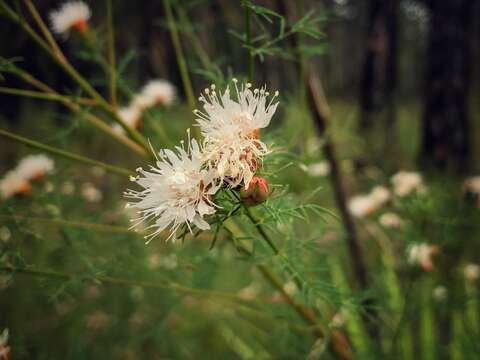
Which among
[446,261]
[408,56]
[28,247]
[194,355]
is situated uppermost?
[408,56]

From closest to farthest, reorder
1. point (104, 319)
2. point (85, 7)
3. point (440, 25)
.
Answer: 1. point (85, 7)
2. point (104, 319)
3. point (440, 25)

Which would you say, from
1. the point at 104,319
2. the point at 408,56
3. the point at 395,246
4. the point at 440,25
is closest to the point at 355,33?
the point at 408,56

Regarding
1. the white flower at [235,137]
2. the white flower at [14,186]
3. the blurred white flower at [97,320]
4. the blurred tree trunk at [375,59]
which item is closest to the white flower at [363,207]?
the white flower at [235,137]

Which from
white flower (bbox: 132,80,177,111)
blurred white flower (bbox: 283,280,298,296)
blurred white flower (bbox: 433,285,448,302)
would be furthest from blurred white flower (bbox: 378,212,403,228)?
white flower (bbox: 132,80,177,111)

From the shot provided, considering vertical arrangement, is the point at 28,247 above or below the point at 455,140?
above

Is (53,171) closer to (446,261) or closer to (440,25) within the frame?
(446,261)

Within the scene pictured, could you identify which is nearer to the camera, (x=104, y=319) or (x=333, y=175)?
(x=333, y=175)

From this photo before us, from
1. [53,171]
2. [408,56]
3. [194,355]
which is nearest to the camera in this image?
[53,171]
